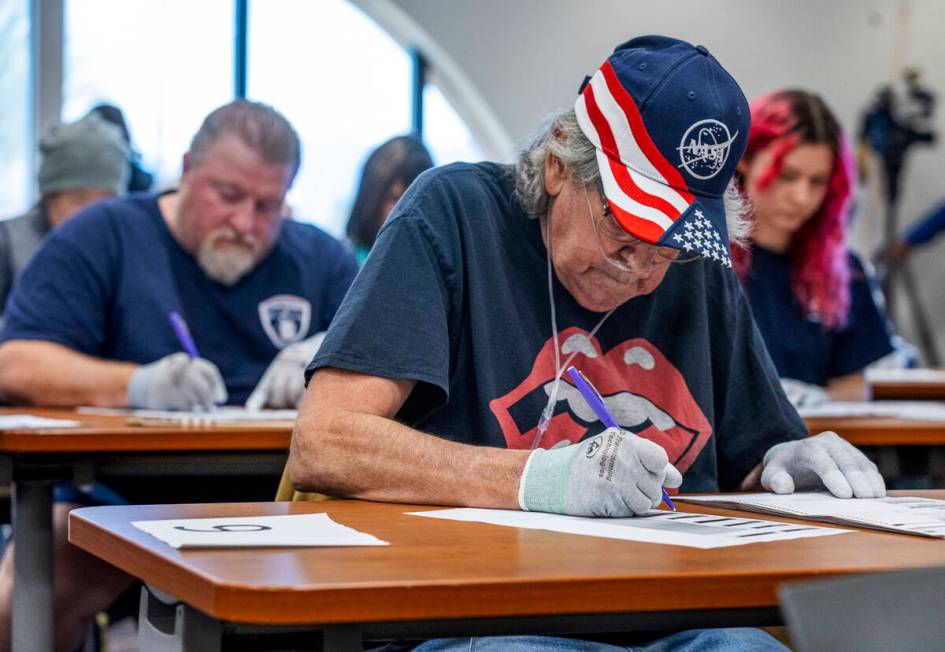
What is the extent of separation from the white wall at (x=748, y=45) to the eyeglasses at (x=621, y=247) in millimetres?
Answer: 5050

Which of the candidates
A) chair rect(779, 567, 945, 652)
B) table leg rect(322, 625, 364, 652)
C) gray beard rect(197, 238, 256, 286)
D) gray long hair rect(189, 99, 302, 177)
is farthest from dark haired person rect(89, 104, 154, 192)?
chair rect(779, 567, 945, 652)

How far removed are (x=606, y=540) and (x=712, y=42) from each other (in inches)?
243

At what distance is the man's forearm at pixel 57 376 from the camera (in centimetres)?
220

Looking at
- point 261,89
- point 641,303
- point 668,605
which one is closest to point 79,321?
point 641,303

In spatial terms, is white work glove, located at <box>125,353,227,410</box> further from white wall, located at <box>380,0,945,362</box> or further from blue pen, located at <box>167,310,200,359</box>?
white wall, located at <box>380,0,945,362</box>

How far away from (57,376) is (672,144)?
138cm

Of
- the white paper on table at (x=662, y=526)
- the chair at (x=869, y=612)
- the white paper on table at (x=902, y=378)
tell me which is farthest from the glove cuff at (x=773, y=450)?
the white paper on table at (x=902, y=378)

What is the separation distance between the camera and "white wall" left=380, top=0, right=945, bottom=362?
6469 mm

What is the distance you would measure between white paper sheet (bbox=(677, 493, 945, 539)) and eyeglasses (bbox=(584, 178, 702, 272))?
0.28 metres

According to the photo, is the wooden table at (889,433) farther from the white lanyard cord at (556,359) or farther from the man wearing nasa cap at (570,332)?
the white lanyard cord at (556,359)

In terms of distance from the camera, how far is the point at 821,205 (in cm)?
281

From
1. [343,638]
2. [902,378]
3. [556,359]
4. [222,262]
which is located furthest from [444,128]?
[343,638]

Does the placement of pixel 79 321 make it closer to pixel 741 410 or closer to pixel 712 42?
pixel 741 410

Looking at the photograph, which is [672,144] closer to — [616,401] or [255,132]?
[616,401]
